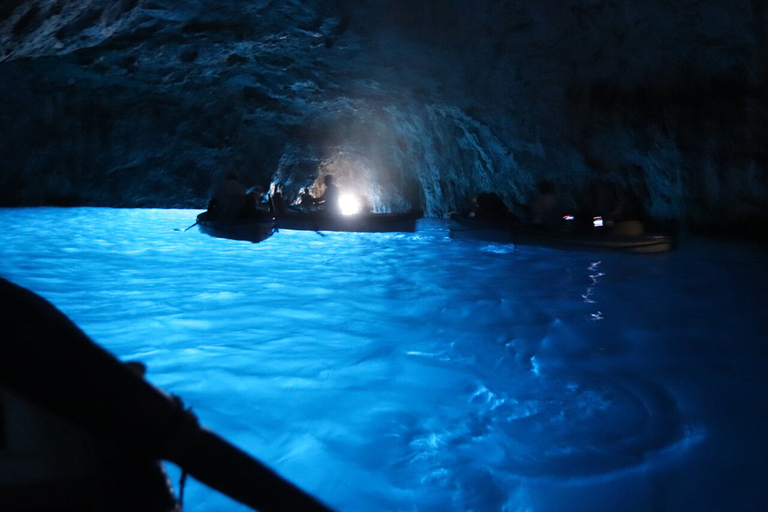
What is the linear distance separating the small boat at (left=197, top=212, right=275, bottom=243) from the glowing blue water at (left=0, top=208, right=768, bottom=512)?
3.97 m

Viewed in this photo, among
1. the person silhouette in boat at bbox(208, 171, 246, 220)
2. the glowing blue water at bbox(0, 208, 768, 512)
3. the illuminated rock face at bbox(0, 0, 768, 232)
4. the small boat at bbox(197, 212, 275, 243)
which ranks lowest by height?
the glowing blue water at bbox(0, 208, 768, 512)

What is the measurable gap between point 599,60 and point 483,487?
1058 centimetres

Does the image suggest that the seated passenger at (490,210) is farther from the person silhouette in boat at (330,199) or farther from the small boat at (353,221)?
the person silhouette in boat at (330,199)

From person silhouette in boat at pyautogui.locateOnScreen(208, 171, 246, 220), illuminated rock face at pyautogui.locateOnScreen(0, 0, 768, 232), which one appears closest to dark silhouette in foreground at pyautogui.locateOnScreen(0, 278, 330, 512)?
illuminated rock face at pyautogui.locateOnScreen(0, 0, 768, 232)

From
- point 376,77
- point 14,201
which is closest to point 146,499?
point 376,77

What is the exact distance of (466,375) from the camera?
11.1ft

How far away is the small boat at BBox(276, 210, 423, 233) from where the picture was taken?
1341cm

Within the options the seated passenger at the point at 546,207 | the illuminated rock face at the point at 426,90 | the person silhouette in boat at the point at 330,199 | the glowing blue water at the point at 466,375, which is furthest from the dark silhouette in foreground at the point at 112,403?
the person silhouette in boat at the point at 330,199

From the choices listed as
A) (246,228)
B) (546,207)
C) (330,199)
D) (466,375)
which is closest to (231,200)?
(246,228)

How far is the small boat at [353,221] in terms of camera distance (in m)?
13.4

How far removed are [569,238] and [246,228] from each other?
768 cm

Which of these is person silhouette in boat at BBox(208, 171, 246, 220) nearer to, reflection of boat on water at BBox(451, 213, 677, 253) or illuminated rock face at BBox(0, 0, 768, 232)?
illuminated rock face at BBox(0, 0, 768, 232)

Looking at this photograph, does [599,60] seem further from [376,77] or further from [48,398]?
[48,398]

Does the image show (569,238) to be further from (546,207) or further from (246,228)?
(246,228)
